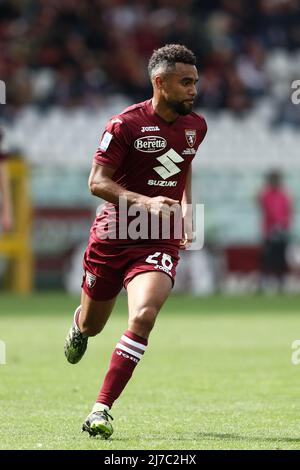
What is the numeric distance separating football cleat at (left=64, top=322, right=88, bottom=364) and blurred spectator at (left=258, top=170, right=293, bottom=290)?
14.2 metres

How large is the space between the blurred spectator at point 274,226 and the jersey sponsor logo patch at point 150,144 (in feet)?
49.2

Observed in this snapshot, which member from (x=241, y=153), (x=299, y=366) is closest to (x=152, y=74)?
(x=299, y=366)

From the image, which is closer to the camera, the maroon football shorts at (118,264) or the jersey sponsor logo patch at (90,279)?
the maroon football shorts at (118,264)

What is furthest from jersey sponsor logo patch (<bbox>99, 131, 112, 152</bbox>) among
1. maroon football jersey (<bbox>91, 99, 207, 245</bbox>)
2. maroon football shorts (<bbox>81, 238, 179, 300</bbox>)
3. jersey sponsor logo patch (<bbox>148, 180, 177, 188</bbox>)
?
maroon football shorts (<bbox>81, 238, 179, 300</bbox>)

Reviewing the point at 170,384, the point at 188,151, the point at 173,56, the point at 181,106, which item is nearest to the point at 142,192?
the point at 188,151

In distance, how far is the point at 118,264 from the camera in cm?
735

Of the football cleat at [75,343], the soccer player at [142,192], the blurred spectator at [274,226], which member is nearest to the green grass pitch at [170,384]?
the football cleat at [75,343]

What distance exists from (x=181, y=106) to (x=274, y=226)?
50.3 feet

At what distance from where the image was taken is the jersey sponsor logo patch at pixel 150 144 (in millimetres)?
7234

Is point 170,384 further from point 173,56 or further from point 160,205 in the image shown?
point 173,56

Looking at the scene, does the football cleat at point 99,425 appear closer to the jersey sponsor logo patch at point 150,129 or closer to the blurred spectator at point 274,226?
the jersey sponsor logo patch at point 150,129

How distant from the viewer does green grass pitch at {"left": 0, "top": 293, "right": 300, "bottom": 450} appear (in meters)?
6.74

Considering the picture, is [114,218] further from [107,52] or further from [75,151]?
[107,52]
